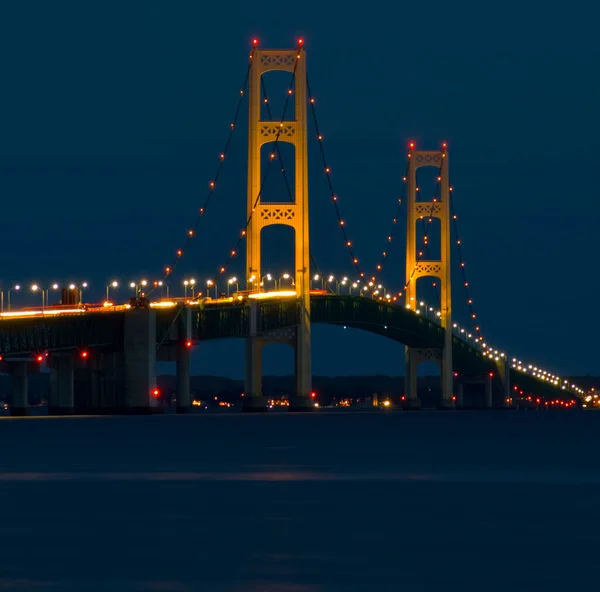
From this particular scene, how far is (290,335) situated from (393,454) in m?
49.5

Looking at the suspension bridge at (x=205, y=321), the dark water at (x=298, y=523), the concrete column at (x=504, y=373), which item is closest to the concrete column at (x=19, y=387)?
the suspension bridge at (x=205, y=321)

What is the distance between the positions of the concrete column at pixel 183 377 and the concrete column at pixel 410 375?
86.2ft

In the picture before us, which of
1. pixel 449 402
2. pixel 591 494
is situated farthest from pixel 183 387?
pixel 591 494

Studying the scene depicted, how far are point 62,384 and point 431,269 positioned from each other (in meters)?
37.4

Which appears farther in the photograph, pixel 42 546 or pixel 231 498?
pixel 231 498

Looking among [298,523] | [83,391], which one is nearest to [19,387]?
[83,391]

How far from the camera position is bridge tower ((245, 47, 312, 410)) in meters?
82.9

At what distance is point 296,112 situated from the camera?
3450 inches

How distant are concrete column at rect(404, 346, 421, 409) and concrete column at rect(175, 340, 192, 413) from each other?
26281 mm

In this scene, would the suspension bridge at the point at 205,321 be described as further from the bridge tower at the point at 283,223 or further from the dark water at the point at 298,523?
the dark water at the point at 298,523

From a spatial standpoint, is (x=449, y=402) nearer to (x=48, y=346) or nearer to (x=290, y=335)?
(x=290, y=335)

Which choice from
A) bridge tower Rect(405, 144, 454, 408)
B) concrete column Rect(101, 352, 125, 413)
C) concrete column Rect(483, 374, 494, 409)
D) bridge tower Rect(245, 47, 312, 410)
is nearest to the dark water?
concrete column Rect(101, 352, 125, 413)

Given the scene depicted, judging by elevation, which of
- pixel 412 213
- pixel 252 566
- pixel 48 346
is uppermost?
pixel 412 213

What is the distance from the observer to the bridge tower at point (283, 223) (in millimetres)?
82938
